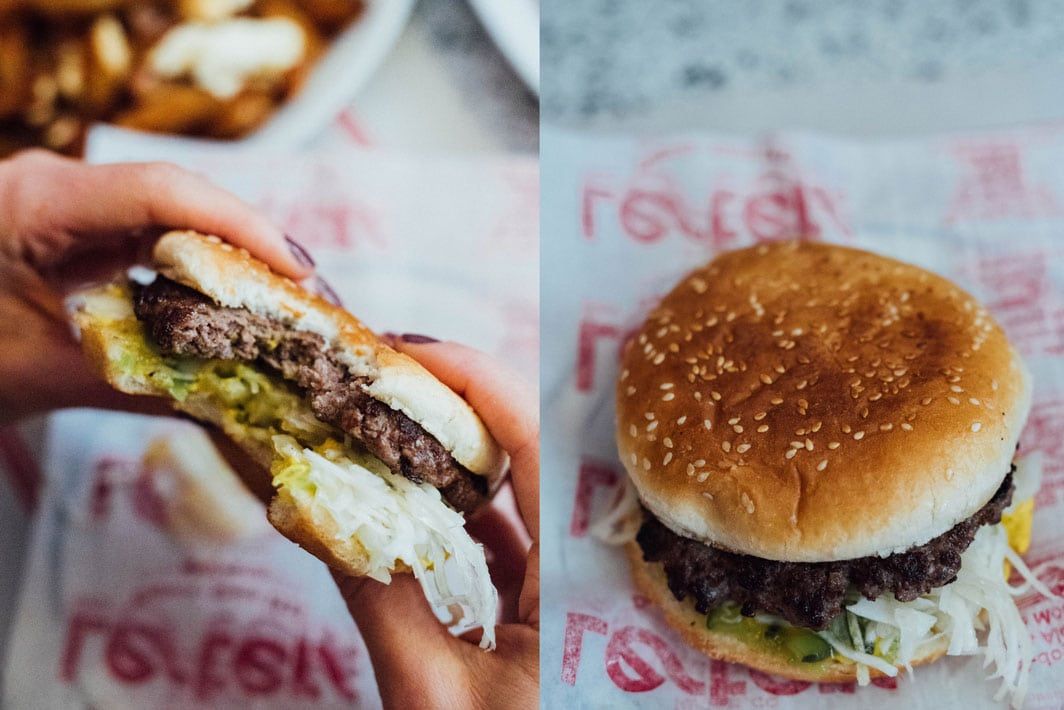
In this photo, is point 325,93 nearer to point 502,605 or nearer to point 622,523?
point 622,523

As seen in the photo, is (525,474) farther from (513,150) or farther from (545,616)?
(513,150)

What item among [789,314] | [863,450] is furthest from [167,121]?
[863,450]

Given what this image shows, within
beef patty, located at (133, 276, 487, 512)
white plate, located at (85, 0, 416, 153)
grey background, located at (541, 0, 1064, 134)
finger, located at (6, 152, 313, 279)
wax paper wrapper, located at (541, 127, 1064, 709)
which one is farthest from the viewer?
grey background, located at (541, 0, 1064, 134)

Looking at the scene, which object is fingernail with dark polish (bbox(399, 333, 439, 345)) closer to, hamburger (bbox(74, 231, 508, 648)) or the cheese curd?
hamburger (bbox(74, 231, 508, 648))

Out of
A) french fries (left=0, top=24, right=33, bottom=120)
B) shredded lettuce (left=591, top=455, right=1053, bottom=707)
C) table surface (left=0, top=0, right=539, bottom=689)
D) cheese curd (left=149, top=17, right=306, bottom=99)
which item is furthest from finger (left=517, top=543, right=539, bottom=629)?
french fries (left=0, top=24, right=33, bottom=120)

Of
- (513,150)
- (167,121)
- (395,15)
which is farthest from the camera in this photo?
(395,15)

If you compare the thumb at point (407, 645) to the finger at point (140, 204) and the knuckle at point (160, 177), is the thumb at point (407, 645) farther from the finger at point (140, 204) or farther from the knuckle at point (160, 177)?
the knuckle at point (160, 177)

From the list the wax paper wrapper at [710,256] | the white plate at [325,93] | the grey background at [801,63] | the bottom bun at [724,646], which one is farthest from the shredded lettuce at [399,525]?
the grey background at [801,63]
